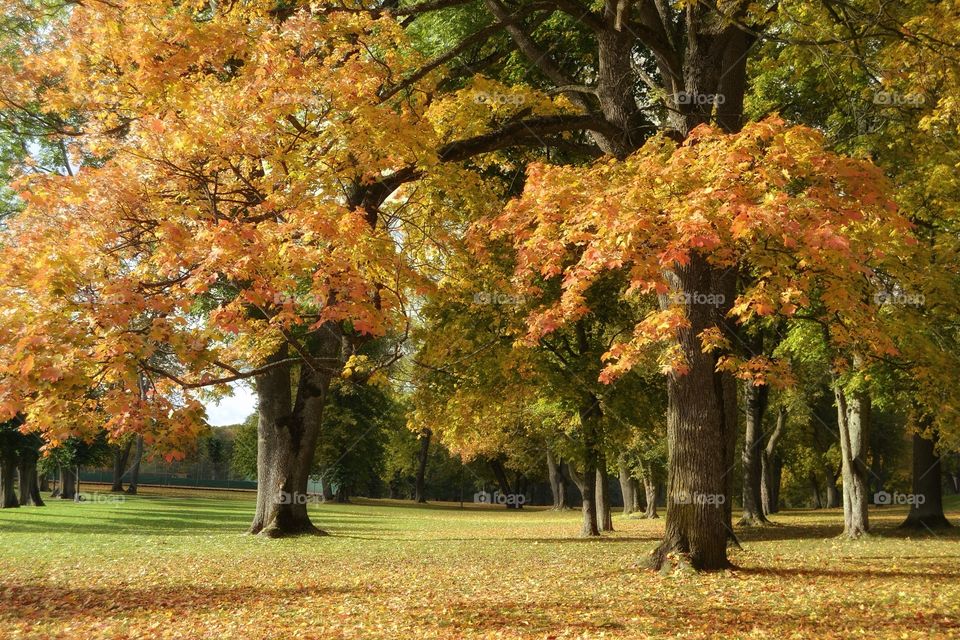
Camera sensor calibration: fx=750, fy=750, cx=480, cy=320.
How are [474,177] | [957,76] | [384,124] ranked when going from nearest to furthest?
[384,124] → [957,76] → [474,177]

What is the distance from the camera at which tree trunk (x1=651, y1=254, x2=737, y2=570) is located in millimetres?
10609

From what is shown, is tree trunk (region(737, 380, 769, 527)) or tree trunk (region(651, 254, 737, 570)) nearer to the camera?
tree trunk (region(651, 254, 737, 570))

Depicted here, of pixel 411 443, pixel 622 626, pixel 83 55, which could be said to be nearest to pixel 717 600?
pixel 622 626

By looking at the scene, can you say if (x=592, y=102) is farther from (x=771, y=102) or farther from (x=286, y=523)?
(x=286, y=523)

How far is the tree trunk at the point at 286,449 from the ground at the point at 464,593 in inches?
89.2

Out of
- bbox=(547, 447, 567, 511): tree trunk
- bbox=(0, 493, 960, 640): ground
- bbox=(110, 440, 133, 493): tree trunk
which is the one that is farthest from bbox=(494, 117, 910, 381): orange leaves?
bbox=(110, 440, 133, 493): tree trunk

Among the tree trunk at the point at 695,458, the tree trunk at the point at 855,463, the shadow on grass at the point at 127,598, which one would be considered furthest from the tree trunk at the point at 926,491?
the shadow on grass at the point at 127,598

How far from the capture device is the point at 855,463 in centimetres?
1898

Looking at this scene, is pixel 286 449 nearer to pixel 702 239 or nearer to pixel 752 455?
pixel 702 239

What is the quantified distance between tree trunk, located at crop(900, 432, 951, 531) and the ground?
5.51 metres

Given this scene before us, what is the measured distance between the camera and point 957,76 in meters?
10.5

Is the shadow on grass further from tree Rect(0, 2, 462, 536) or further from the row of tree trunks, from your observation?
the row of tree trunks

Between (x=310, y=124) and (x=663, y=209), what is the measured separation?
4.82 m

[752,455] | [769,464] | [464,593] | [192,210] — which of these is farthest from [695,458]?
[769,464]
